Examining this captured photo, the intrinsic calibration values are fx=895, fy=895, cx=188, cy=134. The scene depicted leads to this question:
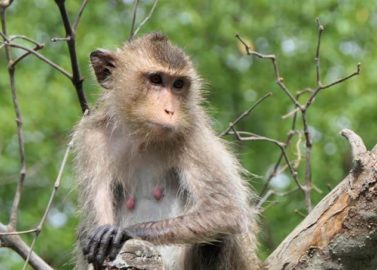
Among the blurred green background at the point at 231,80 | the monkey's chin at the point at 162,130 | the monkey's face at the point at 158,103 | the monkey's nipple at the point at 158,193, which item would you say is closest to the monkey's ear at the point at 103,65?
the monkey's face at the point at 158,103

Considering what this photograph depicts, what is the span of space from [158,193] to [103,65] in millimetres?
1047

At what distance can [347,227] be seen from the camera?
15.5 ft

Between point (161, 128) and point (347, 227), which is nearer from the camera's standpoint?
point (347, 227)

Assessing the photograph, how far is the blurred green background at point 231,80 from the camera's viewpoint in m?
13.0

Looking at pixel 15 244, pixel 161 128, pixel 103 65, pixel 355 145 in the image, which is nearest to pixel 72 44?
pixel 103 65

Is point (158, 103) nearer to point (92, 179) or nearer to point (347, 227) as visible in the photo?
point (92, 179)

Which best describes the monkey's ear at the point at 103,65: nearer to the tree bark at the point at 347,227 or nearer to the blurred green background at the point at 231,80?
the tree bark at the point at 347,227

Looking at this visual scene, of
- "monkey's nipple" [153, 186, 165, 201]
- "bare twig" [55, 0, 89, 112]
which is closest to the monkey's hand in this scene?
"monkey's nipple" [153, 186, 165, 201]

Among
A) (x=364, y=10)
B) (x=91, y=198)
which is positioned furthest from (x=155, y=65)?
(x=364, y=10)

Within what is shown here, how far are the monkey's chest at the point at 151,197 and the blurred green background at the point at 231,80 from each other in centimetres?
511

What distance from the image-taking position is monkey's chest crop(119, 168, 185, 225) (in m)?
6.41

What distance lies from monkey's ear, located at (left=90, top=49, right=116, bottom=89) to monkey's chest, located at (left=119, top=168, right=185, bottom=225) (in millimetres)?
743

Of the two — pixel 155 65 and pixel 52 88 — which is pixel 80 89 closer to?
pixel 155 65

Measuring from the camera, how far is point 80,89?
6176 millimetres
